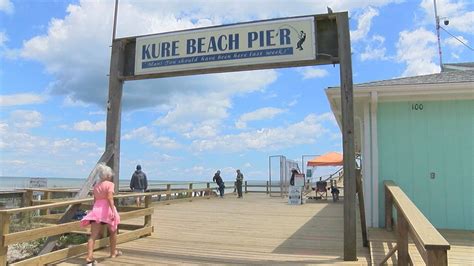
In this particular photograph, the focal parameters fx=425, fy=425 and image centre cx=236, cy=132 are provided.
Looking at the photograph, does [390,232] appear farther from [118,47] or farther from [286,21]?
[118,47]

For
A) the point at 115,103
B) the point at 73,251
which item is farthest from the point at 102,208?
the point at 115,103

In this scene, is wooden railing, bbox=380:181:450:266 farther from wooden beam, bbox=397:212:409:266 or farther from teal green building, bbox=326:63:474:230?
teal green building, bbox=326:63:474:230

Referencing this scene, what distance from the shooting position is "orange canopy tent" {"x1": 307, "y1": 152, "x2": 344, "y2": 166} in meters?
19.7

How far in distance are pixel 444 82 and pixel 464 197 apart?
2006mm

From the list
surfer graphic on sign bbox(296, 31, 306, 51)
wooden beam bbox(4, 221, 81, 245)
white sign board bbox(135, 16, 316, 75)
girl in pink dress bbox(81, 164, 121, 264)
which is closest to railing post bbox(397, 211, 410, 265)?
white sign board bbox(135, 16, 316, 75)

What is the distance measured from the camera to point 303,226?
9.31 metres

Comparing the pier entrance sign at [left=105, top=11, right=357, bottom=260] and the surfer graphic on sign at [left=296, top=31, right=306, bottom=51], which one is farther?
the surfer graphic on sign at [left=296, top=31, right=306, bottom=51]

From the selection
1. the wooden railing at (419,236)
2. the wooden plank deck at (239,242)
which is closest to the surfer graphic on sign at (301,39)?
the wooden railing at (419,236)

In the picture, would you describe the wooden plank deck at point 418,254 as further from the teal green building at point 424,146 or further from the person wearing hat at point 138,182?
the person wearing hat at point 138,182

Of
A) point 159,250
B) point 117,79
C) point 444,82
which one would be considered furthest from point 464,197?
point 117,79

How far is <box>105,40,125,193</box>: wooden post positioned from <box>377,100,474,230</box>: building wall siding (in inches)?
182

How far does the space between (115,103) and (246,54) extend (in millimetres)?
2455

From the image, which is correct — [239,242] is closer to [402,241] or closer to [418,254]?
[418,254]

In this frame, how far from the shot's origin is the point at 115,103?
731 centimetres
